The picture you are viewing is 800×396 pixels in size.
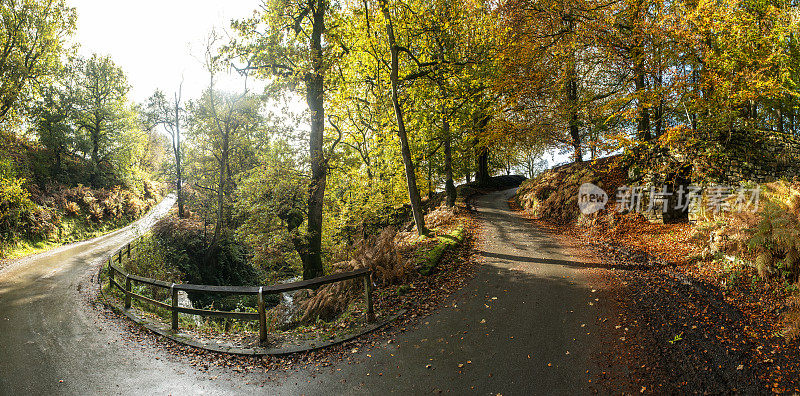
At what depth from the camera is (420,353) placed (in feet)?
18.1

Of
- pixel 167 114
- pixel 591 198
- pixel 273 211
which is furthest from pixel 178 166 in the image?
pixel 591 198

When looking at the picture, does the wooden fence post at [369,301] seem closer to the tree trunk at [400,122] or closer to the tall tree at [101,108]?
the tree trunk at [400,122]

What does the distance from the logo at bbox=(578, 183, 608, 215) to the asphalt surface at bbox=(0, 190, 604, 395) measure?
5.09 meters

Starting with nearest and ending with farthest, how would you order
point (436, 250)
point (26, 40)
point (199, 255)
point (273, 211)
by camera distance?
point (436, 250) → point (273, 211) → point (26, 40) → point (199, 255)

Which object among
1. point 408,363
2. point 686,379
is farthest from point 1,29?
point 686,379

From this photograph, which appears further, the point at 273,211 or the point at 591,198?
the point at 591,198

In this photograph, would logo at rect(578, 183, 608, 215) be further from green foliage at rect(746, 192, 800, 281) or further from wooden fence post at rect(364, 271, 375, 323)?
wooden fence post at rect(364, 271, 375, 323)

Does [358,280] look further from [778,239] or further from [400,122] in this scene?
[778,239]

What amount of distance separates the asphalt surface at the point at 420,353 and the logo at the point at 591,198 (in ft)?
16.7

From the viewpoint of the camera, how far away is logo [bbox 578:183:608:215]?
1292cm

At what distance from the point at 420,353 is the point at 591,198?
11129 mm

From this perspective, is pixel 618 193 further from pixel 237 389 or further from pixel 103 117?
pixel 103 117

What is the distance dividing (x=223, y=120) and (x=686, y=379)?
1874 cm

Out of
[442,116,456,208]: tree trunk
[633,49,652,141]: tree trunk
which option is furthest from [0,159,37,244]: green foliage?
[633,49,652,141]: tree trunk
